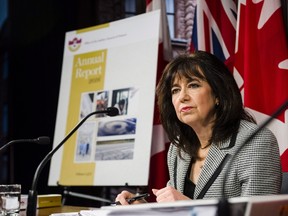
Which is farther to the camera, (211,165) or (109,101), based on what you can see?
(109,101)

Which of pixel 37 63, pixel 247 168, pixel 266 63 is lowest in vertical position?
pixel 247 168

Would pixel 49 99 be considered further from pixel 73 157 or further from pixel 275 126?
pixel 275 126

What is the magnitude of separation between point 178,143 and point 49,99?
104 inches

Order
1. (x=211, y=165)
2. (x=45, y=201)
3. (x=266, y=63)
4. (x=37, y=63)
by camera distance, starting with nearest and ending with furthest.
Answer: (x=211, y=165) < (x=45, y=201) < (x=266, y=63) < (x=37, y=63)

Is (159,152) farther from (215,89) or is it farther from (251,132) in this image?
(251,132)

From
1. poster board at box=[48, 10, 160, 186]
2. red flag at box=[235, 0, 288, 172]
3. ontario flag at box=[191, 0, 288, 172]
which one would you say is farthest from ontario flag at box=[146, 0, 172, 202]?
red flag at box=[235, 0, 288, 172]

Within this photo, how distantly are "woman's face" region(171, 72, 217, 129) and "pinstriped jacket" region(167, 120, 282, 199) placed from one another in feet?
0.52

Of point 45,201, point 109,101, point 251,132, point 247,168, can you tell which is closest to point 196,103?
point 251,132

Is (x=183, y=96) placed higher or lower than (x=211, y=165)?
higher

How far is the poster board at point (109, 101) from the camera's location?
135 inches

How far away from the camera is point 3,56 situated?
4.63m

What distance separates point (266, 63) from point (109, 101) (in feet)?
4.45

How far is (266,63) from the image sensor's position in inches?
109

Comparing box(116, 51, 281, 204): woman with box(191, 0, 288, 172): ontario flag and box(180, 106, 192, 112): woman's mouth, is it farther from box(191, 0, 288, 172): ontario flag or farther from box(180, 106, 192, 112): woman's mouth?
box(191, 0, 288, 172): ontario flag
